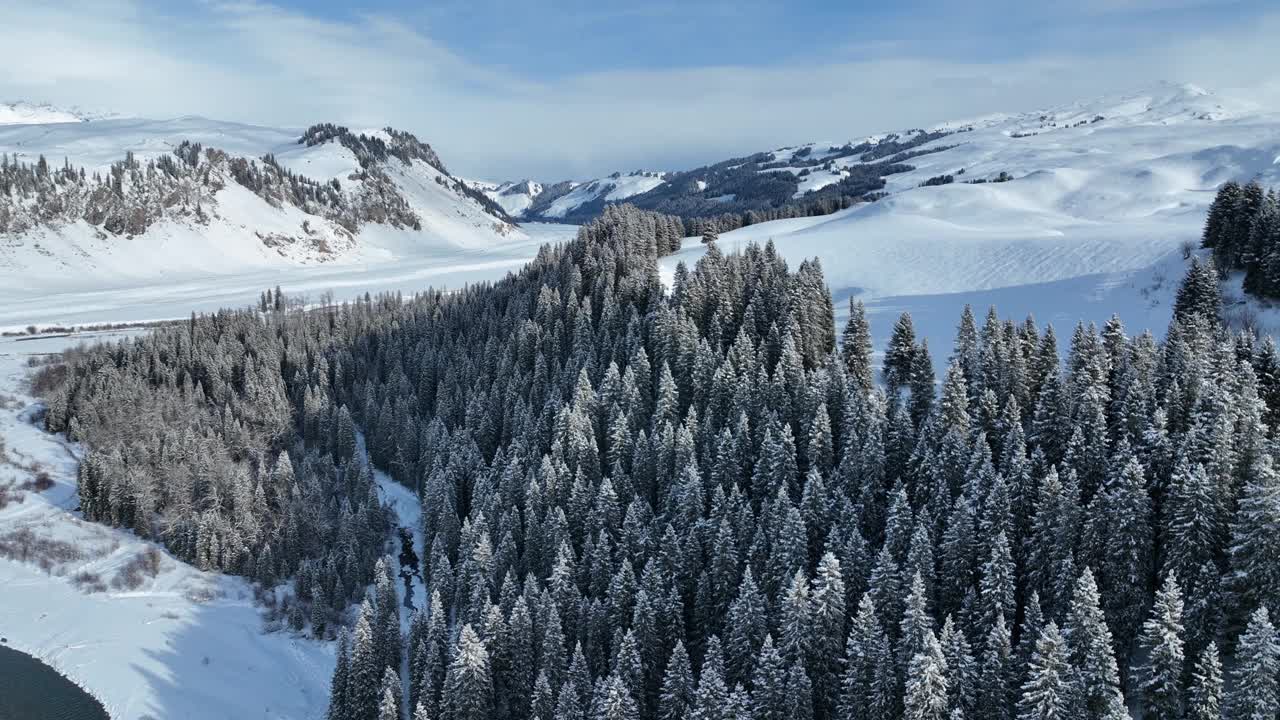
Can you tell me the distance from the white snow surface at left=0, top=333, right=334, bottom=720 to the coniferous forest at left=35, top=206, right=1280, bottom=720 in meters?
3.62

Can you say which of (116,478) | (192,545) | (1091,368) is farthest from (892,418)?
(116,478)

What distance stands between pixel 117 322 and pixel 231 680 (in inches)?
4168

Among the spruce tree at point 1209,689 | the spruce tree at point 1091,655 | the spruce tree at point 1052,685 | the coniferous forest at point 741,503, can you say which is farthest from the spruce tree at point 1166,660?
the spruce tree at point 1052,685

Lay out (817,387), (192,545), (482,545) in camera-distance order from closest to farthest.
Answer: (482,545) → (817,387) → (192,545)

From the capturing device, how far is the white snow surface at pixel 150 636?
71812mm

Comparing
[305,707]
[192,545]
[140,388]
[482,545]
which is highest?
[140,388]

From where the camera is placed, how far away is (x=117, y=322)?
154 m

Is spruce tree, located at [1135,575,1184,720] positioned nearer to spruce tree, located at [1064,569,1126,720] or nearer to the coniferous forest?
the coniferous forest

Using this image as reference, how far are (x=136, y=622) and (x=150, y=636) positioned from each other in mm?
3404

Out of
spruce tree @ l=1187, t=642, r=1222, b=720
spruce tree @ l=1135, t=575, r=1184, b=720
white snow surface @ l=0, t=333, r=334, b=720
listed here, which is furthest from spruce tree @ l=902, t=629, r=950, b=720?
white snow surface @ l=0, t=333, r=334, b=720

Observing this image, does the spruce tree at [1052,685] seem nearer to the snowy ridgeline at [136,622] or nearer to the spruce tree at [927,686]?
the spruce tree at [927,686]

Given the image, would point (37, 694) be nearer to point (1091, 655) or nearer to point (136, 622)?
point (136, 622)

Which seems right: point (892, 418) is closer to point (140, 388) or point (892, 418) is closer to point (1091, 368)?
point (1091, 368)

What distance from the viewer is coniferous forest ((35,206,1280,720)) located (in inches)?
1832
